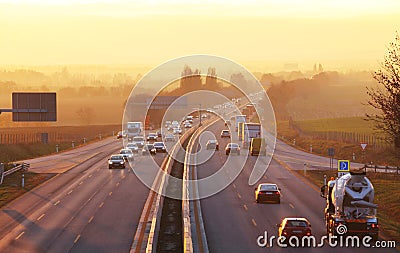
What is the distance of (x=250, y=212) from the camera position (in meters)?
41.8

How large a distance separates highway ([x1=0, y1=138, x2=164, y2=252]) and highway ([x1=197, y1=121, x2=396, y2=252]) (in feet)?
13.2

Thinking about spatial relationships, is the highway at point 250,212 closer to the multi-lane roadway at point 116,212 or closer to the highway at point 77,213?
the multi-lane roadway at point 116,212

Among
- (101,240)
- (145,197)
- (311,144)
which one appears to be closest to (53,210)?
(145,197)

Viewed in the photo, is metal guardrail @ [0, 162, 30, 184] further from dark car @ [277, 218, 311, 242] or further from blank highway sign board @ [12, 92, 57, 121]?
dark car @ [277, 218, 311, 242]

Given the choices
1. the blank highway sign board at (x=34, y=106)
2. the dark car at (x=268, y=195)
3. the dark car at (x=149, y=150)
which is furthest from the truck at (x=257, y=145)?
the dark car at (x=268, y=195)

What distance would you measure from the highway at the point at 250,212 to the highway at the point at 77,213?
4.02 m

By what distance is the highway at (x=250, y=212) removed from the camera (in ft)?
104

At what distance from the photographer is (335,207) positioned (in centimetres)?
3209

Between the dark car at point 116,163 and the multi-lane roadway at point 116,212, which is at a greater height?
the dark car at point 116,163

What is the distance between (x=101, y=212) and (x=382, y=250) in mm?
17440

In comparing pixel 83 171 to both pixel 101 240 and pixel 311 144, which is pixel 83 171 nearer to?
pixel 101 240

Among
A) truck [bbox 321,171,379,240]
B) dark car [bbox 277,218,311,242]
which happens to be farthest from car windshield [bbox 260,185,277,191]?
truck [bbox 321,171,379,240]

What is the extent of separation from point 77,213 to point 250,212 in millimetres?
9464

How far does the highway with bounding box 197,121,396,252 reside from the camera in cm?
3175
